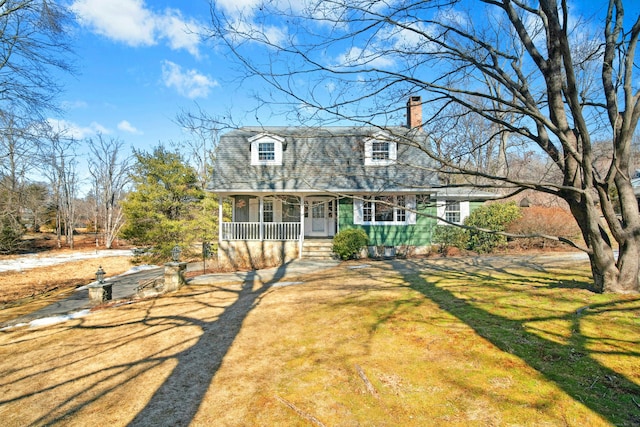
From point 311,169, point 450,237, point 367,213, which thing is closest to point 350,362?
point 367,213

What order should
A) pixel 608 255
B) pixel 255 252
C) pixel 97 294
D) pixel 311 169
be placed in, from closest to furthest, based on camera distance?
pixel 608 255
pixel 97 294
pixel 255 252
pixel 311 169

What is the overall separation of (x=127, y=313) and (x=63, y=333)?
47.7 inches

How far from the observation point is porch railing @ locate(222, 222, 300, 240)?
563 inches

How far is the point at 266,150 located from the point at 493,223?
10.8 metres

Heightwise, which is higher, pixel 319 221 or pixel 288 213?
pixel 288 213

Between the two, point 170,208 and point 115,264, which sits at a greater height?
point 170,208

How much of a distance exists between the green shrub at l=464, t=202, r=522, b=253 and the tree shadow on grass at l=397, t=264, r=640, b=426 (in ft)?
26.1

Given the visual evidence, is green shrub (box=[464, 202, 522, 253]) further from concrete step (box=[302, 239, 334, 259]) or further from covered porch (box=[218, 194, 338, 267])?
covered porch (box=[218, 194, 338, 267])

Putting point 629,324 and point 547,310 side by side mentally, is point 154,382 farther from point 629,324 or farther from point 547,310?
point 629,324

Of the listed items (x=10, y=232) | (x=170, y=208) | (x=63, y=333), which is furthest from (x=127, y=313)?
(x=10, y=232)

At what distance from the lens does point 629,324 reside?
419cm

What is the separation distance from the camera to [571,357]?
3.59 metres

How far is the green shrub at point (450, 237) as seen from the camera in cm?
1420

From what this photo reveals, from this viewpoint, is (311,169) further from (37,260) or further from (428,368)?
(37,260)
